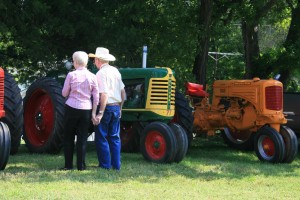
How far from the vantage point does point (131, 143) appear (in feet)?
36.1

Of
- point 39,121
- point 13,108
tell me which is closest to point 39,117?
point 39,121

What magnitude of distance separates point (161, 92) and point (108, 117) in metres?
1.83

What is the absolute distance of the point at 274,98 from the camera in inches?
424

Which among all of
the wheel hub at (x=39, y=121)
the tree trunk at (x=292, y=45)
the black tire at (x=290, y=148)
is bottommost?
the black tire at (x=290, y=148)

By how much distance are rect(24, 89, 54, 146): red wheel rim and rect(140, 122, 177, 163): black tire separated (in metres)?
1.92

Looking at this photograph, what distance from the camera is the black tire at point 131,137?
1094 centimetres

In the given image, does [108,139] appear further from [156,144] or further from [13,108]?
[13,108]

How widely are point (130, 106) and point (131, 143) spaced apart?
1.07 meters

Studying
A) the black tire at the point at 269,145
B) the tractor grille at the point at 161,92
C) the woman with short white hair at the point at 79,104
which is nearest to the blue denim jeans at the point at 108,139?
the woman with short white hair at the point at 79,104

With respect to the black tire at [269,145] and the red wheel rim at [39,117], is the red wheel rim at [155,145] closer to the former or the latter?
the red wheel rim at [39,117]

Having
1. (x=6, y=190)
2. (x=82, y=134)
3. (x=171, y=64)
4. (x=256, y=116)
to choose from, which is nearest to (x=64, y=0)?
(x=171, y=64)

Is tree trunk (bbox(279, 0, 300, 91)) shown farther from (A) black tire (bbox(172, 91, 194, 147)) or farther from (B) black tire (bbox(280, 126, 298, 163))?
(B) black tire (bbox(280, 126, 298, 163))

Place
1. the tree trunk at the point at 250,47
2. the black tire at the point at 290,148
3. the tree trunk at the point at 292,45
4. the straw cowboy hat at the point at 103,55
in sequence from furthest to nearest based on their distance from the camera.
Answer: the tree trunk at the point at 250,47 < the tree trunk at the point at 292,45 < the black tire at the point at 290,148 < the straw cowboy hat at the point at 103,55

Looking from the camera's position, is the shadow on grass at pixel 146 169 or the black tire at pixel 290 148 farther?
the black tire at pixel 290 148
